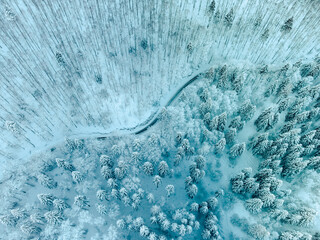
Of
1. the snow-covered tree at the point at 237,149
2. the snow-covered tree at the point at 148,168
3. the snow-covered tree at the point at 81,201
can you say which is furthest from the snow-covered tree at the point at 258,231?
the snow-covered tree at the point at 81,201

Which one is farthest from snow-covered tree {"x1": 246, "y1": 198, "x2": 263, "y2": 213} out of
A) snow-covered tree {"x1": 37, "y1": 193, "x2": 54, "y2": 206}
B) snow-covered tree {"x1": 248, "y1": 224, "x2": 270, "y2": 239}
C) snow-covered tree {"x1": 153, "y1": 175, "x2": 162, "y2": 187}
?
snow-covered tree {"x1": 37, "y1": 193, "x2": 54, "y2": 206}

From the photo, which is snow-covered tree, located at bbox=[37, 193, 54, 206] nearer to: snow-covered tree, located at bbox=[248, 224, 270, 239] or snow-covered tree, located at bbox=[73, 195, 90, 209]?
snow-covered tree, located at bbox=[73, 195, 90, 209]

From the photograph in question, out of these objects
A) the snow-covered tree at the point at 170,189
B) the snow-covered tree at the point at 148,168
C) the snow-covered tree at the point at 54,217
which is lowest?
the snow-covered tree at the point at 54,217

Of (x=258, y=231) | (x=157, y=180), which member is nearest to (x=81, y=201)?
(x=157, y=180)

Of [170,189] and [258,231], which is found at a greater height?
[170,189]

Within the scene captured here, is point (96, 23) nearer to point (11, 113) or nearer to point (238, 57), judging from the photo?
point (11, 113)

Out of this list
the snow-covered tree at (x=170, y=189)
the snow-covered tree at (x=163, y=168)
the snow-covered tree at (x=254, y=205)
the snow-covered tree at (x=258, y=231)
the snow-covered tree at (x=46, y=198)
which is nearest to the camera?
the snow-covered tree at (x=258, y=231)

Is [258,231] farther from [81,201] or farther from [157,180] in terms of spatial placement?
[81,201]

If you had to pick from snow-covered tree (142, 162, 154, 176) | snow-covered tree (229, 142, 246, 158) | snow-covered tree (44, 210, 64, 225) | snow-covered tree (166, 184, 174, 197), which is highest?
snow-covered tree (229, 142, 246, 158)

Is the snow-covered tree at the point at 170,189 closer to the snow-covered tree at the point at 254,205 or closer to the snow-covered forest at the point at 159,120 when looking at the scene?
the snow-covered forest at the point at 159,120

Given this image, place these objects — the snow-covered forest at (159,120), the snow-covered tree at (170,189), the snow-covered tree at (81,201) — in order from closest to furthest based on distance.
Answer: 1. the snow-covered tree at (81,201)
2. the snow-covered forest at (159,120)
3. the snow-covered tree at (170,189)
